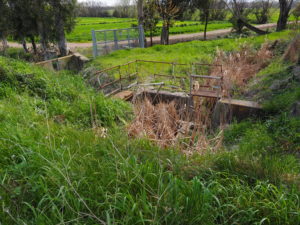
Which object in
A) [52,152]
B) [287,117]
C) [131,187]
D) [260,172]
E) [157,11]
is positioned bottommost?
[287,117]

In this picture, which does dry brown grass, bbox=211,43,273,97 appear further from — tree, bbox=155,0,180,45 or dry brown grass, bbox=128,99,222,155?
tree, bbox=155,0,180,45

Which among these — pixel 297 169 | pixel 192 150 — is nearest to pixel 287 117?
pixel 297 169

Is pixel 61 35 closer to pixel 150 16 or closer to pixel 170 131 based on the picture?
pixel 150 16

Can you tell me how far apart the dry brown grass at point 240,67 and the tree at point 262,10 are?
82.4ft

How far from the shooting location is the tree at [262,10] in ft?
110

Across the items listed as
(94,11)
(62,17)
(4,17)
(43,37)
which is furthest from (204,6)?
(94,11)

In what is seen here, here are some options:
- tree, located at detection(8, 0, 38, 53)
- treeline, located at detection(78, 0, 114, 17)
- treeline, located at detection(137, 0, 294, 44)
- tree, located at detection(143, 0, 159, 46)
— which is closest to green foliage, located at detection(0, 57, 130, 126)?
tree, located at detection(8, 0, 38, 53)

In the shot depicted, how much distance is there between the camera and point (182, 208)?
6.40 ft

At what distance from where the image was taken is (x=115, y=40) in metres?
16.0

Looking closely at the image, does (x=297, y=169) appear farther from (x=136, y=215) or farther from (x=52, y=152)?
(x=52, y=152)

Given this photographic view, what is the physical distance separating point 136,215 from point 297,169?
2287 millimetres

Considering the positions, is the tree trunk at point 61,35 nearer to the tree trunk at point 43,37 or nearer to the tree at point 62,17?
the tree at point 62,17

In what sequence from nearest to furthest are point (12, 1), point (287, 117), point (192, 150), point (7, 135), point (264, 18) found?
point (7, 135) < point (192, 150) < point (287, 117) < point (12, 1) < point (264, 18)

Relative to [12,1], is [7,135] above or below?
below
